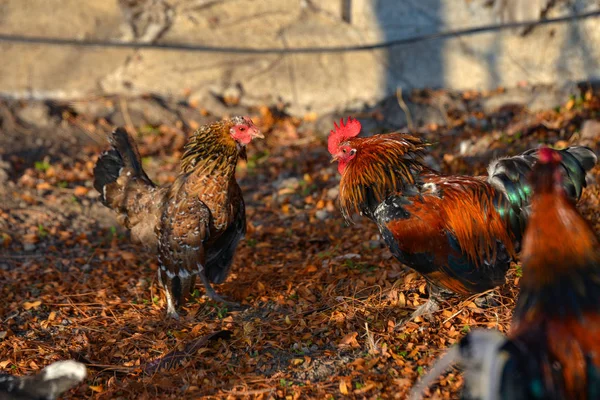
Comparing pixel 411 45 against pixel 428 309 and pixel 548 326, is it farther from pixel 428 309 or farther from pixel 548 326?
pixel 548 326

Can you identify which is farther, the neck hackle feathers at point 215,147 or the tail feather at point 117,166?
the tail feather at point 117,166

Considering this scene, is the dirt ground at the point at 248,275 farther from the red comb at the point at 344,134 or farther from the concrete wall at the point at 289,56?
the red comb at the point at 344,134

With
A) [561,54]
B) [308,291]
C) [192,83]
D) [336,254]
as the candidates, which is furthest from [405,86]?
[308,291]

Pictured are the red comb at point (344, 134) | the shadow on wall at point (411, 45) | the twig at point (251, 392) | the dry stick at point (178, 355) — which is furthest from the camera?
the shadow on wall at point (411, 45)

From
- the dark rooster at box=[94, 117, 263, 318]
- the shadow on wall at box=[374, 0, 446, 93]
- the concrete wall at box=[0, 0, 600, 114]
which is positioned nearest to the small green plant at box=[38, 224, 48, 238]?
the dark rooster at box=[94, 117, 263, 318]

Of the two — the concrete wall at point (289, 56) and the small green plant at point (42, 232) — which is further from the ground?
the concrete wall at point (289, 56)

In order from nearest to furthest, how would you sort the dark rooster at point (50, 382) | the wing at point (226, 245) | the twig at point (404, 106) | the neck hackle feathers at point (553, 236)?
the neck hackle feathers at point (553, 236) < the dark rooster at point (50, 382) < the wing at point (226, 245) < the twig at point (404, 106)

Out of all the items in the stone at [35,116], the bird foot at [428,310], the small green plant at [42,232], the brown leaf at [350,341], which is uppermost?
the stone at [35,116]

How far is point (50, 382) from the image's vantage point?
3568 mm

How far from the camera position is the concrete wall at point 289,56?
9.78 m

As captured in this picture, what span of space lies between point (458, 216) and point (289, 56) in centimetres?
616

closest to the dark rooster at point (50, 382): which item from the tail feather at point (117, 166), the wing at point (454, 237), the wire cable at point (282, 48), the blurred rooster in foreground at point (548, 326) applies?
the blurred rooster in foreground at point (548, 326)

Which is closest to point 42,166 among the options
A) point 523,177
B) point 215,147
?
point 215,147

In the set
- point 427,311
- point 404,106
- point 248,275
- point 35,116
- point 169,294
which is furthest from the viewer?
point 404,106
